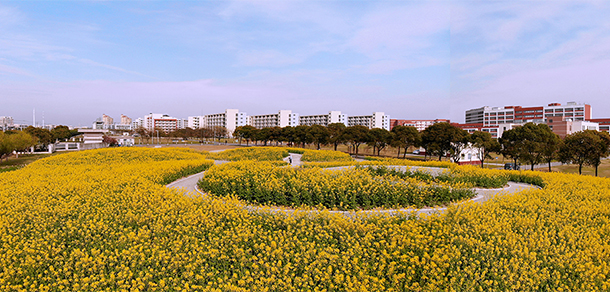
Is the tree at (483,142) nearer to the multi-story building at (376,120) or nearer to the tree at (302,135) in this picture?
the tree at (302,135)

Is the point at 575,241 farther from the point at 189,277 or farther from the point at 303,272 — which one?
the point at 189,277

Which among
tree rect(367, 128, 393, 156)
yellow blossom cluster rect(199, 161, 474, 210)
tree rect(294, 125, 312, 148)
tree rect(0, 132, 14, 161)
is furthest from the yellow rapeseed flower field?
tree rect(294, 125, 312, 148)

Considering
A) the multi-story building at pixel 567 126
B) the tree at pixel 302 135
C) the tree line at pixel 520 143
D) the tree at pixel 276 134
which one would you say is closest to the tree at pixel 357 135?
the tree line at pixel 520 143

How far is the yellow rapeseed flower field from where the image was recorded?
4.45m

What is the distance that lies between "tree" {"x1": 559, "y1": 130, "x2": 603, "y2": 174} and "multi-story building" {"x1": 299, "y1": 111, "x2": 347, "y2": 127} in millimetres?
87753

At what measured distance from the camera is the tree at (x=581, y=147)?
2891 centimetres

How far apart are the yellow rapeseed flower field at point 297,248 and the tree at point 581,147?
1135 inches

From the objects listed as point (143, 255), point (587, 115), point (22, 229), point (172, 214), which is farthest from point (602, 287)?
point (587, 115)

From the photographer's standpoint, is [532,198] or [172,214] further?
[532,198]

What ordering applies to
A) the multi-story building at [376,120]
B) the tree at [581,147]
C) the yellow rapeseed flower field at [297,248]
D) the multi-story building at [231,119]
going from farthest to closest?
the multi-story building at [231,119], the multi-story building at [376,120], the tree at [581,147], the yellow rapeseed flower field at [297,248]

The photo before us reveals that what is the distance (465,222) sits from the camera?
19.2 ft

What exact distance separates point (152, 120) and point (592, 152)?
17349 cm

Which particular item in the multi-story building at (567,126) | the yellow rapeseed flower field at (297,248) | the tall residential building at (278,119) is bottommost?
the yellow rapeseed flower field at (297,248)

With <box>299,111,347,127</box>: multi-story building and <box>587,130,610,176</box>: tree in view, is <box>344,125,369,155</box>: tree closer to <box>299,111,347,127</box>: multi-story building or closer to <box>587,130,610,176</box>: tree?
<box>587,130,610,176</box>: tree
